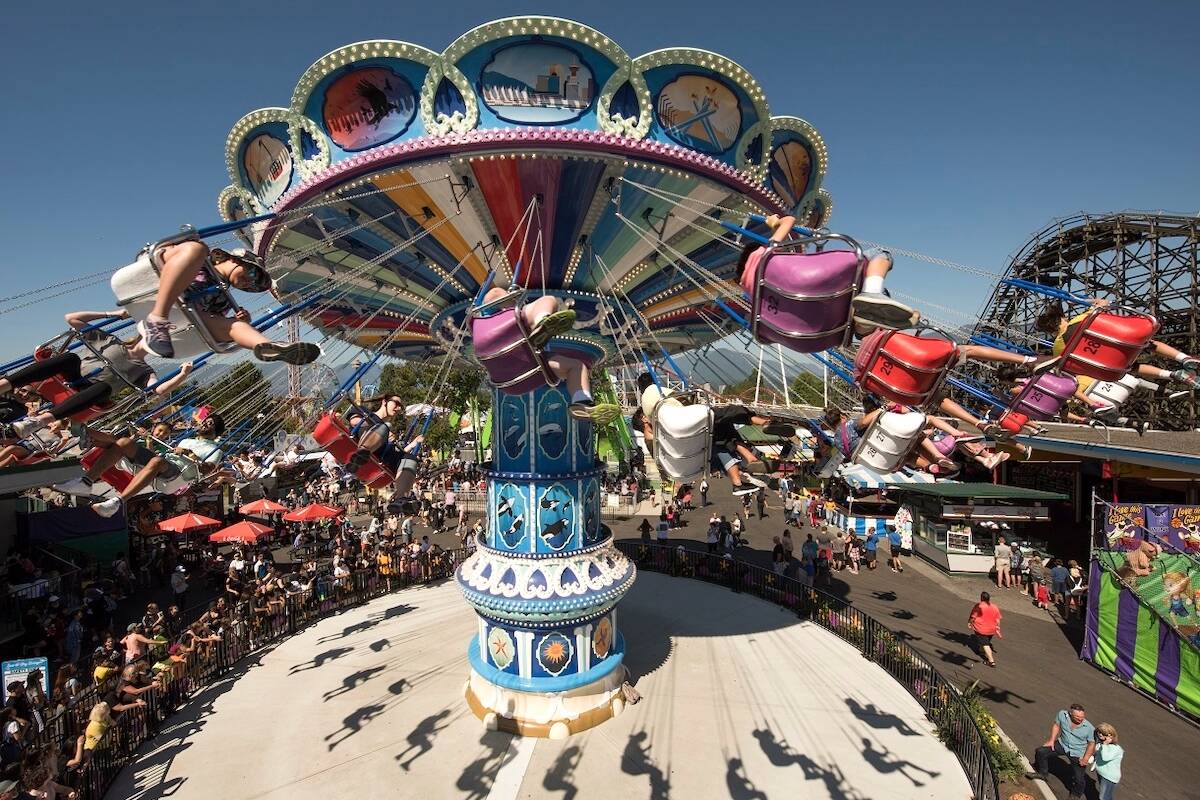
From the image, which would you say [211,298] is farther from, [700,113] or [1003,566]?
[1003,566]

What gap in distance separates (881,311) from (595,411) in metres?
2.44

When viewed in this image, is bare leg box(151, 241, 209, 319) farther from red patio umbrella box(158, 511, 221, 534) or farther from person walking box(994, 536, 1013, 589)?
person walking box(994, 536, 1013, 589)

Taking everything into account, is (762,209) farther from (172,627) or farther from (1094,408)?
(172,627)

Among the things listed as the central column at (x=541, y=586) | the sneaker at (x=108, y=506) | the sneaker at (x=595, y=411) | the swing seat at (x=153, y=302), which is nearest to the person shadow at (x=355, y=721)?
the central column at (x=541, y=586)

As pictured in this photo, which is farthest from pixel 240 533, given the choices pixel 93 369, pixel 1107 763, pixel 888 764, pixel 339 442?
pixel 1107 763

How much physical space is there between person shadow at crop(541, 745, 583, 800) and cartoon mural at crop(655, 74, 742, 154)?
731 cm

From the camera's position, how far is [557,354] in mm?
5188

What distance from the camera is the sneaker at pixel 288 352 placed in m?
3.34

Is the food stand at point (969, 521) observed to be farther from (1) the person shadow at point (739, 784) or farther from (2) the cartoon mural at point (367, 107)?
(2) the cartoon mural at point (367, 107)

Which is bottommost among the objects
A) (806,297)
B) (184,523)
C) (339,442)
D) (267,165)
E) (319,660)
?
(319,660)

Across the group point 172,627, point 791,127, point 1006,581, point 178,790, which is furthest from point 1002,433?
point 172,627

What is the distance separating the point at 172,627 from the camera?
1062cm

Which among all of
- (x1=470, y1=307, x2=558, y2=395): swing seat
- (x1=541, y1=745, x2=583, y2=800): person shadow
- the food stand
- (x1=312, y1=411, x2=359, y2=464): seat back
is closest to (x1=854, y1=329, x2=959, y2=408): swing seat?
(x1=470, y1=307, x2=558, y2=395): swing seat

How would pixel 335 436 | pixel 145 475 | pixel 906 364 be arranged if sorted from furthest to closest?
pixel 335 436 → pixel 145 475 → pixel 906 364
